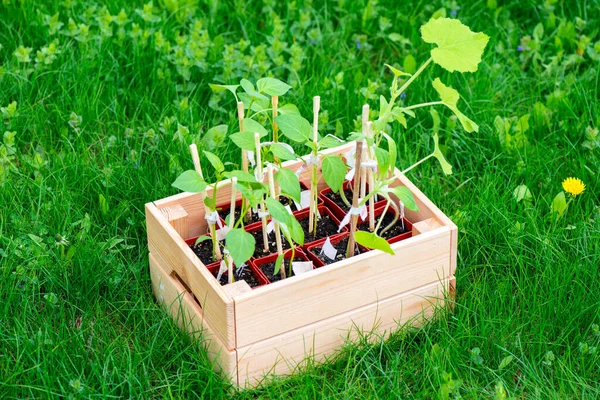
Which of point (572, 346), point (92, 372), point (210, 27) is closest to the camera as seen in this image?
point (92, 372)

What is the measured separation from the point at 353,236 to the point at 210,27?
5.12ft

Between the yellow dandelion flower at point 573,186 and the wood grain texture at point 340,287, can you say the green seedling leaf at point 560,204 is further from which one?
the wood grain texture at point 340,287

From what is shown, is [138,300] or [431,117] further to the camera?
[431,117]

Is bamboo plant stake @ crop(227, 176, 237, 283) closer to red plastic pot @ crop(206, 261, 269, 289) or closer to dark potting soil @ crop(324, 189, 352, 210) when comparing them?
red plastic pot @ crop(206, 261, 269, 289)

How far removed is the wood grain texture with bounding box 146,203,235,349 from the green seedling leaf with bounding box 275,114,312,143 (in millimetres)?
394

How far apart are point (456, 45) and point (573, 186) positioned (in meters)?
0.80

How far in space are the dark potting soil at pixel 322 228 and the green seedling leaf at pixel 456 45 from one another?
1.93 feet

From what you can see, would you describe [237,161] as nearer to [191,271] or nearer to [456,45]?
[191,271]

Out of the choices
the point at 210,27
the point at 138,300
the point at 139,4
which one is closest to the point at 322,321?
the point at 138,300

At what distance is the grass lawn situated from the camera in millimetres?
2564

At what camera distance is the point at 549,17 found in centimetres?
401

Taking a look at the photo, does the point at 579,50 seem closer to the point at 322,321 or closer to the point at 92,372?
the point at 322,321

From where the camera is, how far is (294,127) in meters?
2.53

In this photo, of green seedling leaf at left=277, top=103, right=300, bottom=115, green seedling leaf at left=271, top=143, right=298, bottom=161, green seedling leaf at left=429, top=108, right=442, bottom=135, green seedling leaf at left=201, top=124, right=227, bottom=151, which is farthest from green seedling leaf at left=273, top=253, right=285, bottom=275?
green seedling leaf at left=429, top=108, right=442, bottom=135
